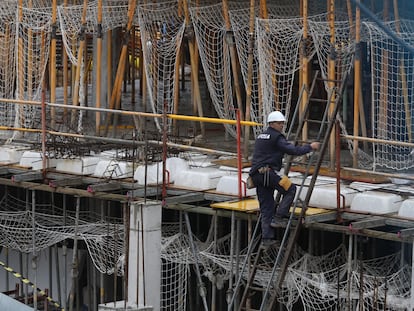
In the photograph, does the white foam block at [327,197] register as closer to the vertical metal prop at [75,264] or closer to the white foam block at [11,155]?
the vertical metal prop at [75,264]

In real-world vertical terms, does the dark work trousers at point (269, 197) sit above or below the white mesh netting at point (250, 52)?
below

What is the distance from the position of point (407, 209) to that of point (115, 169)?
5.72m

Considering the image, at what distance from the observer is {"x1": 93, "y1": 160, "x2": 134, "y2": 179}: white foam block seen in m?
22.8

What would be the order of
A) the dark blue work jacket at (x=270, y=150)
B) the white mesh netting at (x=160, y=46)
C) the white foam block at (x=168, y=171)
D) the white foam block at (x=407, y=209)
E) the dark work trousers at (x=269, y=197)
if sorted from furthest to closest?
the white mesh netting at (x=160, y=46) → the white foam block at (x=168, y=171) → the white foam block at (x=407, y=209) → the dark work trousers at (x=269, y=197) → the dark blue work jacket at (x=270, y=150)

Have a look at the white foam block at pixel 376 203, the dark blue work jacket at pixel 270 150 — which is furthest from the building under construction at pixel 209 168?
the dark blue work jacket at pixel 270 150

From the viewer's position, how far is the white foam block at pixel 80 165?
921 inches

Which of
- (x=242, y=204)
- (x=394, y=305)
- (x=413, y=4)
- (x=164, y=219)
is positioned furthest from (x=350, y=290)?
(x=413, y=4)

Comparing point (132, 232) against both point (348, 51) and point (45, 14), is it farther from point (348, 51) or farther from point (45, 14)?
point (45, 14)

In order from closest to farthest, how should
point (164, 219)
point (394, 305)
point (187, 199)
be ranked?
point (394, 305)
point (187, 199)
point (164, 219)

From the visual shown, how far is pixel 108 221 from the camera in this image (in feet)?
75.7

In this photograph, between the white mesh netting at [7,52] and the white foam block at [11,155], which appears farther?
the white mesh netting at [7,52]

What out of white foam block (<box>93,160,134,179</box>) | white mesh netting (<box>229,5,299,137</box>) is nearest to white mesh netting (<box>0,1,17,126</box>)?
white foam block (<box>93,160,134,179</box>)

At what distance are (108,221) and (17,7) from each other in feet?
21.3

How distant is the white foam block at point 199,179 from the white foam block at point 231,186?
0.31 meters
